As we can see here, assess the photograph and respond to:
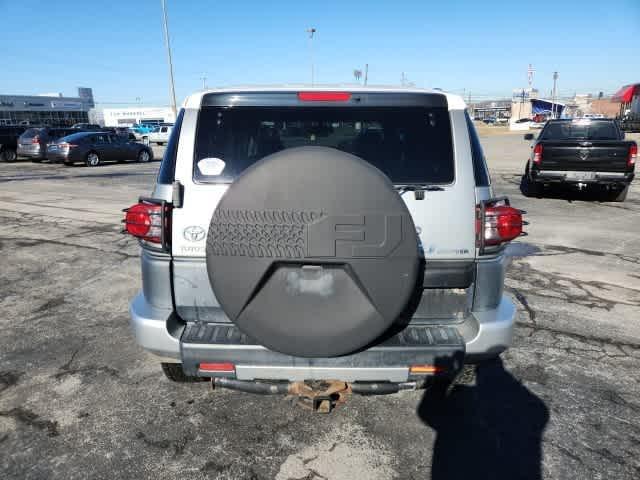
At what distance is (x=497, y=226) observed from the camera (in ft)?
7.95

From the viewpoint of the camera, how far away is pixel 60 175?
658 inches

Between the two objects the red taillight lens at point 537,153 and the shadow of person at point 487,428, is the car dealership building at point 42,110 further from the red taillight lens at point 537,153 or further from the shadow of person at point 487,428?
the shadow of person at point 487,428

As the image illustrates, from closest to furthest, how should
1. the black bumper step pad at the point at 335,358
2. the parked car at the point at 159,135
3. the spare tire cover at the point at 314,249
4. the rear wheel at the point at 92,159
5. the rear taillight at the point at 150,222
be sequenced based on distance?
the spare tire cover at the point at 314,249 → the black bumper step pad at the point at 335,358 → the rear taillight at the point at 150,222 → the rear wheel at the point at 92,159 → the parked car at the point at 159,135

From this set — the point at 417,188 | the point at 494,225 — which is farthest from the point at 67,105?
the point at 494,225

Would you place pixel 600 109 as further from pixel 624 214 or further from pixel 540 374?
Result: pixel 540 374

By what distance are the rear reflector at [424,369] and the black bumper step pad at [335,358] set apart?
21 mm

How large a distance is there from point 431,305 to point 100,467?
1974 millimetres

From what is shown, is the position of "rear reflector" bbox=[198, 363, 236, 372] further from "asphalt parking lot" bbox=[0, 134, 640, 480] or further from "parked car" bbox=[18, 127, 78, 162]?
"parked car" bbox=[18, 127, 78, 162]

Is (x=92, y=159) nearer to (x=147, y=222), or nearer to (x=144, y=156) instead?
(x=144, y=156)

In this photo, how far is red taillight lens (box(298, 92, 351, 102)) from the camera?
250 cm

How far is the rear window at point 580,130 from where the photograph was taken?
10930mm

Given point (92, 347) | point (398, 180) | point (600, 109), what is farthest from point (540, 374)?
point (600, 109)

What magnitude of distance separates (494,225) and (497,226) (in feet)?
0.06

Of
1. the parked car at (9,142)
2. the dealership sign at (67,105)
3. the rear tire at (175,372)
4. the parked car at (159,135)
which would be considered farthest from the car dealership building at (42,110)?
the rear tire at (175,372)
